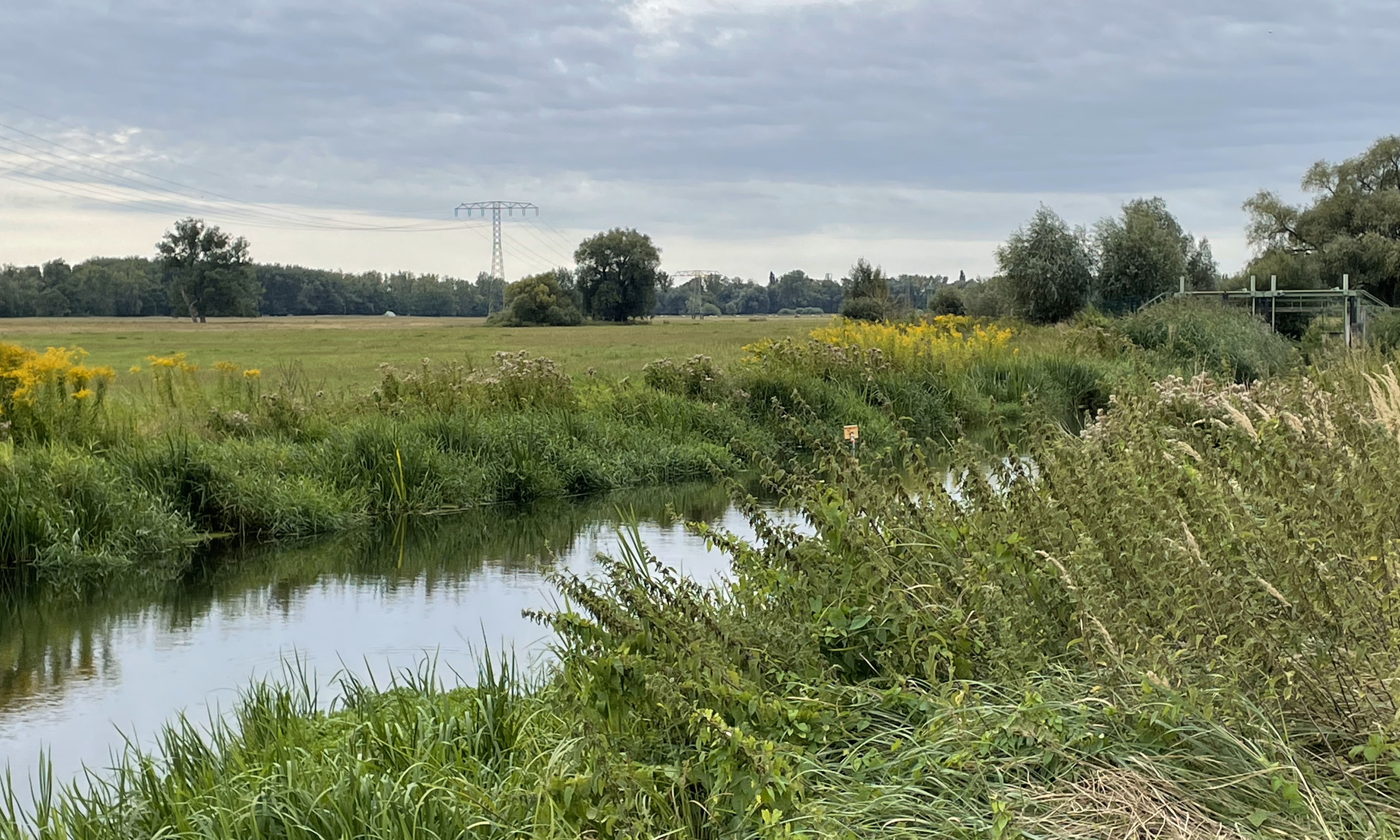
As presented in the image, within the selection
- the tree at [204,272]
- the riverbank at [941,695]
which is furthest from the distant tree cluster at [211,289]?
the riverbank at [941,695]

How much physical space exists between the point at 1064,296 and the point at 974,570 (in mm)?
32873

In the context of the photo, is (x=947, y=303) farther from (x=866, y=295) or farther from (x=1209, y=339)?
(x=1209, y=339)

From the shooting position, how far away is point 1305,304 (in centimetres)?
3369

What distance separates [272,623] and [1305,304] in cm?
3272

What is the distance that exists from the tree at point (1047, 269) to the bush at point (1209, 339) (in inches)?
278

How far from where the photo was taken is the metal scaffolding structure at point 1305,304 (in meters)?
30.8

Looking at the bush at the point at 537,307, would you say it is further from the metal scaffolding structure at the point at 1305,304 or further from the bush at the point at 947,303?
the metal scaffolding structure at the point at 1305,304

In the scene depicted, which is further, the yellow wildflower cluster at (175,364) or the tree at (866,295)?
the tree at (866,295)

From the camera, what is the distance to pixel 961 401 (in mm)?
18359

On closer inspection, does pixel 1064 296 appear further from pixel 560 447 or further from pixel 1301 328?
pixel 560 447

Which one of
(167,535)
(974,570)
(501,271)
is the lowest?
(167,535)

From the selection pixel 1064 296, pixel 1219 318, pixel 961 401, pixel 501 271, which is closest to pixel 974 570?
pixel 961 401

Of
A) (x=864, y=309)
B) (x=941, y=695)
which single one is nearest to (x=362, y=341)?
(x=864, y=309)

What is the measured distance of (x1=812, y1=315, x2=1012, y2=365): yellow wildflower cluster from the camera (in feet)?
64.1
